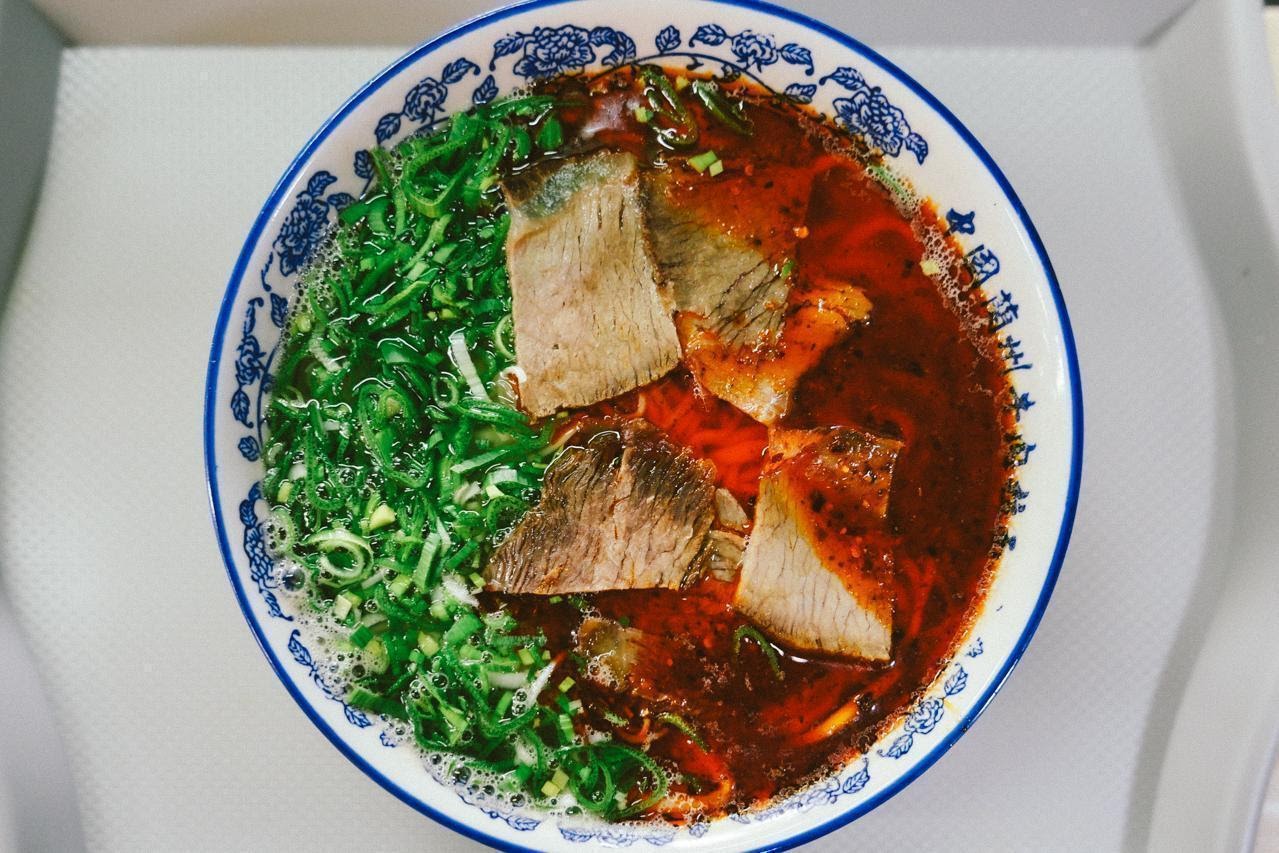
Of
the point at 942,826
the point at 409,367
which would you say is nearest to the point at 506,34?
the point at 409,367

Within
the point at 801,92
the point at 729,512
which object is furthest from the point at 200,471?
the point at 801,92

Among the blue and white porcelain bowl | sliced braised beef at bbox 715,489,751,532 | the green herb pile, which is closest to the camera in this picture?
the blue and white porcelain bowl

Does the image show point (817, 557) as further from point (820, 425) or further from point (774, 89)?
point (774, 89)

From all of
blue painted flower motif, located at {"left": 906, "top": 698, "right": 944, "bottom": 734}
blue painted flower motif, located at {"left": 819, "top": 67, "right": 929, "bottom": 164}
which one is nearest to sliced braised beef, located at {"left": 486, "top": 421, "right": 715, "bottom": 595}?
blue painted flower motif, located at {"left": 906, "top": 698, "right": 944, "bottom": 734}

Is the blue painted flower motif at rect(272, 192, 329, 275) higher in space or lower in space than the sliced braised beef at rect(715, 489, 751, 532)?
higher

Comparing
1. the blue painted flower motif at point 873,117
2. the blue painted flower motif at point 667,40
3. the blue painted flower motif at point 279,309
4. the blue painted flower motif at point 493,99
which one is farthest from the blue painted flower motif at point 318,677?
the blue painted flower motif at point 873,117

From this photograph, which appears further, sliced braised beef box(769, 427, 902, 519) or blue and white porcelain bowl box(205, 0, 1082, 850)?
sliced braised beef box(769, 427, 902, 519)

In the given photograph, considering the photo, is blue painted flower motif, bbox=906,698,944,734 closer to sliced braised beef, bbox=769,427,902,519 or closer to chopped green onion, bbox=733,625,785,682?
chopped green onion, bbox=733,625,785,682
